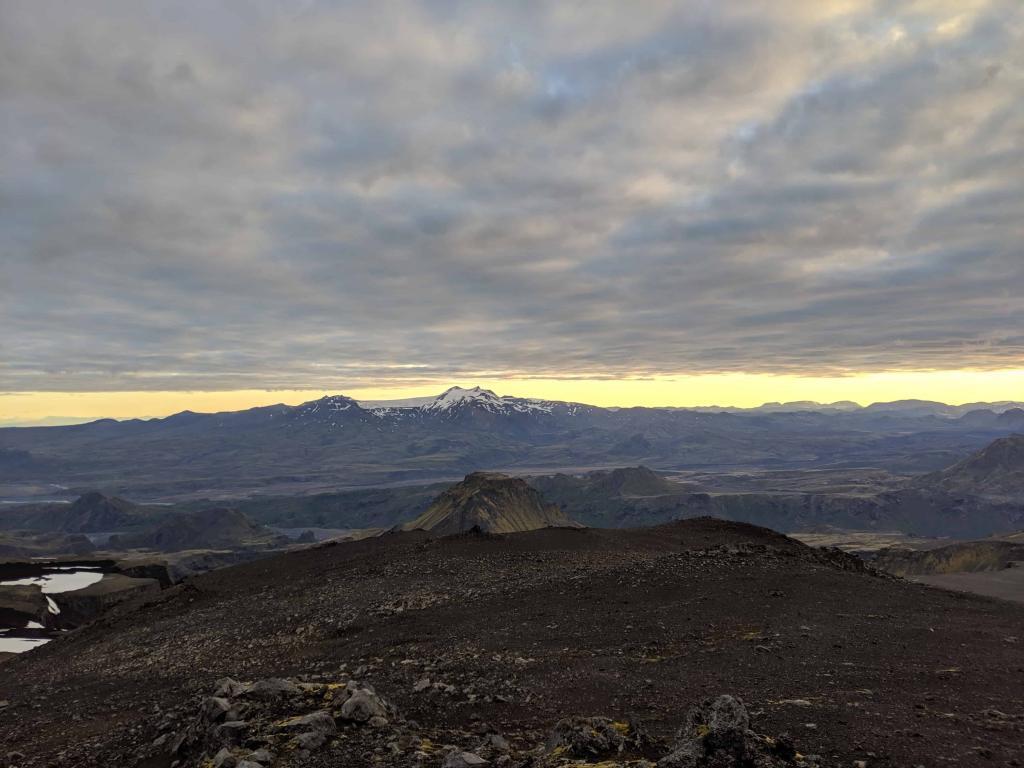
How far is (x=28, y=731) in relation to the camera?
15.6m

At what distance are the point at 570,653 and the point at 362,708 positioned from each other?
7.34 m

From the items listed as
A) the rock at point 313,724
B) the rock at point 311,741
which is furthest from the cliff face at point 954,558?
the rock at point 311,741

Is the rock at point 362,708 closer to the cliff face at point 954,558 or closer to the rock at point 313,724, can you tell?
the rock at point 313,724

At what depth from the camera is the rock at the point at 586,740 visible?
977 cm

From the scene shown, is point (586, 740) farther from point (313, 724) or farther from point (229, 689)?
point (229, 689)

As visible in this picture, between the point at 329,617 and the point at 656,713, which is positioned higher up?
the point at 656,713

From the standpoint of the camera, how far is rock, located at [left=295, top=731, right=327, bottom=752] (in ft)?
34.2

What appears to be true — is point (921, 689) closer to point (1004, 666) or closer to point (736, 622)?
point (1004, 666)

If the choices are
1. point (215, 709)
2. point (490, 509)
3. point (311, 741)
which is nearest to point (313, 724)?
point (311, 741)

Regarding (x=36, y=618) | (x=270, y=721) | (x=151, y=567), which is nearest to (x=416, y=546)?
(x=270, y=721)

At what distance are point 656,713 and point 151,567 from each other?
9724cm

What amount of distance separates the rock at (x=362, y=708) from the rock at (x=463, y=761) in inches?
94.8

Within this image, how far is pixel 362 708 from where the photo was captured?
1168 cm

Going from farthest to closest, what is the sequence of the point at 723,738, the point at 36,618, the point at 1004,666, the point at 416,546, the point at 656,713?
the point at 36,618 → the point at 416,546 → the point at 1004,666 → the point at 656,713 → the point at 723,738
